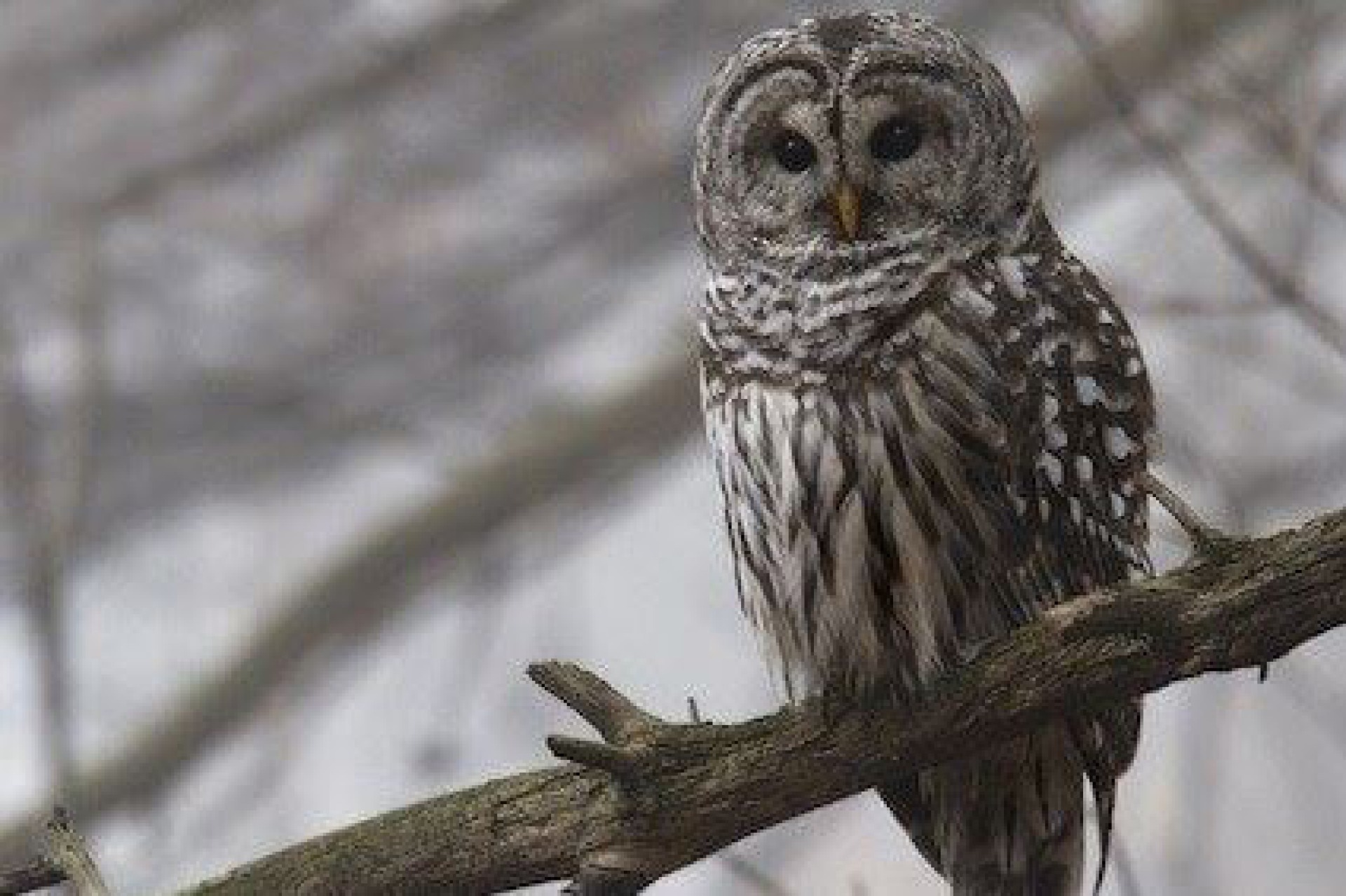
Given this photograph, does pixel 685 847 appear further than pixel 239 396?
No

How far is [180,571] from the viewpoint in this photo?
8.20m

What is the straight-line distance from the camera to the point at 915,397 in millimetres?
3746

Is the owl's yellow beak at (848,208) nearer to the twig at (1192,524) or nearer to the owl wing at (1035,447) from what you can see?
the owl wing at (1035,447)

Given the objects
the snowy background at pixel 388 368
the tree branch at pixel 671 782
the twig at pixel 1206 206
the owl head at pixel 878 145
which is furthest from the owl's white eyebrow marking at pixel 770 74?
the snowy background at pixel 388 368

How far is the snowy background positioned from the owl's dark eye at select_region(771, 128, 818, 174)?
115 inches

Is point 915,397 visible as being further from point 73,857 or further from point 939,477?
point 73,857

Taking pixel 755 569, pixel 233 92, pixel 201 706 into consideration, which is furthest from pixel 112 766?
pixel 755 569

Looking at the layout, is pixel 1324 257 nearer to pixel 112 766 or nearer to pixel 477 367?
pixel 477 367

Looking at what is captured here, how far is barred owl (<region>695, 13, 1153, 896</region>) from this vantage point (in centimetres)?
377

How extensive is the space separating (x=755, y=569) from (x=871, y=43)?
0.77 m

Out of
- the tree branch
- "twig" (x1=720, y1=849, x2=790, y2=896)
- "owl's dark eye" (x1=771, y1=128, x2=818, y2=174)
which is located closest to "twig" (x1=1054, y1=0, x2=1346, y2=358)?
"owl's dark eye" (x1=771, y1=128, x2=818, y2=174)

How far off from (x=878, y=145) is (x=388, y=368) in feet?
Result: 14.6

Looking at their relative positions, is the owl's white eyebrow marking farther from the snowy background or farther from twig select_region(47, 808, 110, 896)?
the snowy background

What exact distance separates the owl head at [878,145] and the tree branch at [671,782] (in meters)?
0.79
